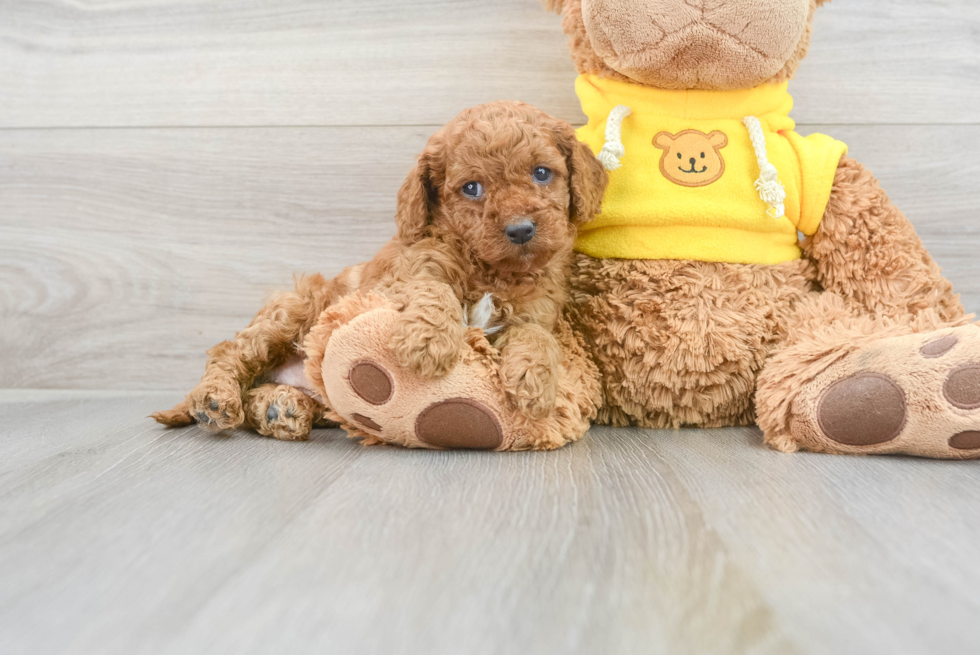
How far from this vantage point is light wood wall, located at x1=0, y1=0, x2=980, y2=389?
1.49 meters

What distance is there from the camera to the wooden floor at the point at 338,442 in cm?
56

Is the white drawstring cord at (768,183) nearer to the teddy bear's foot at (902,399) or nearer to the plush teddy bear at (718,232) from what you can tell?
the plush teddy bear at (718,232)

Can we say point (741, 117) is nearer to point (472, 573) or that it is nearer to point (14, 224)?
point (472, 573)

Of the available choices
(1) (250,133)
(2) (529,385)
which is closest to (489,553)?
(2) (529,385)

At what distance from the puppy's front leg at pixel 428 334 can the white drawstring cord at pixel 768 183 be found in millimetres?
558

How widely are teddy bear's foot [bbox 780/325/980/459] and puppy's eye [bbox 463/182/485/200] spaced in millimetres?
569

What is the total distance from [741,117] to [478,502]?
2.72 feet

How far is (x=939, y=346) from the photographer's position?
0.95 metres

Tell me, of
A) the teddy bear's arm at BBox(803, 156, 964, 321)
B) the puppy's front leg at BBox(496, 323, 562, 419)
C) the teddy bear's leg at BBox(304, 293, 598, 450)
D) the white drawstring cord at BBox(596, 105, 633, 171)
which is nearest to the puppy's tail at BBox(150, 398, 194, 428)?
the teddy bear's leg at BBox(304, 293, 598, 450)

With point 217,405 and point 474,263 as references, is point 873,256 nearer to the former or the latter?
point 474,263

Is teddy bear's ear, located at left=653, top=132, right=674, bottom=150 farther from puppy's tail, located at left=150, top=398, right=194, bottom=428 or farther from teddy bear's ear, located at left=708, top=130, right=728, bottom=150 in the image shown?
puppy's tail, located at left=150, top=398, right=194, bottom=428

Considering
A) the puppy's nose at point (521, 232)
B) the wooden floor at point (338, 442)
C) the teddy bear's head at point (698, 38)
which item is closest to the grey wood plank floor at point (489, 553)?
the wooden floor at point (338, 442)

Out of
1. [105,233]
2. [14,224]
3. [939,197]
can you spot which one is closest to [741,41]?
[939,197]

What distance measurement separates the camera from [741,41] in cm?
111
